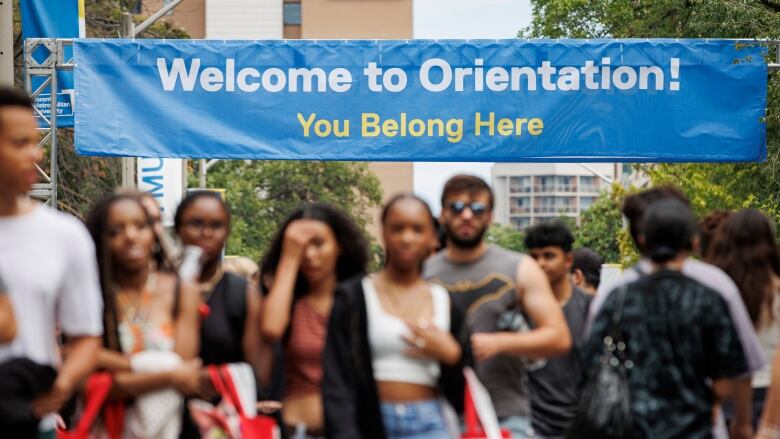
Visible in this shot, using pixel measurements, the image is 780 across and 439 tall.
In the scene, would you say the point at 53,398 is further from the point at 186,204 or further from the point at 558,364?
the point at 558,364

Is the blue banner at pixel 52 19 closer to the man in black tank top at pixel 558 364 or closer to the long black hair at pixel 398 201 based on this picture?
the man in black tank top at pixel 558 364

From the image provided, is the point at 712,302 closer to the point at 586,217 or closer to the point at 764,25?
the point at 764,25

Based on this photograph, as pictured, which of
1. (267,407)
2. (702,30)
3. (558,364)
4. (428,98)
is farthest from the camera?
(702,30)

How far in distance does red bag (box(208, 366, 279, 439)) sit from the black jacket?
42cm

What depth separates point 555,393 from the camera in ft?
27.7

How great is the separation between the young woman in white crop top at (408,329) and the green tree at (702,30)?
1214 centimetres

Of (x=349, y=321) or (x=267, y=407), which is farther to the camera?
(x=267, y=407)

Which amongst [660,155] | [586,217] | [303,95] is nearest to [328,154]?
[303,95]

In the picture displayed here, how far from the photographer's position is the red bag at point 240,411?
6.69 metres

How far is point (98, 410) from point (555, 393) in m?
2.87

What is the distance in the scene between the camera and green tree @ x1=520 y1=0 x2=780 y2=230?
1884cm

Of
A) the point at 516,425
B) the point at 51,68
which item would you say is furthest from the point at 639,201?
the point at 51,68

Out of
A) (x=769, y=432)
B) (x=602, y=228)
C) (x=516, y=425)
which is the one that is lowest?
(x=602, y=228)

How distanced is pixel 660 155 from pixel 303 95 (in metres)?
3.57
